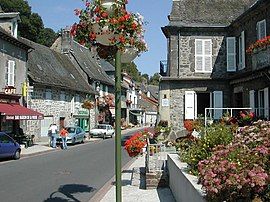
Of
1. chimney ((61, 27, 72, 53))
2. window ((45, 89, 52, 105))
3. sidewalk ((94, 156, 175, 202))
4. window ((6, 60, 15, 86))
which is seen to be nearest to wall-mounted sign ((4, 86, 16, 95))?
window ((6, 60, 15, 86))

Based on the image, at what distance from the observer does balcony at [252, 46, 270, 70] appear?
16906 millimetres

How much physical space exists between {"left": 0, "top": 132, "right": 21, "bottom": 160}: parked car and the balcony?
12.2 m

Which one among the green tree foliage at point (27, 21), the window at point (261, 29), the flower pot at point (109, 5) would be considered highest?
the green tree foliage at point (27, 21)

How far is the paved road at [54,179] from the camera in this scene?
10.5 m

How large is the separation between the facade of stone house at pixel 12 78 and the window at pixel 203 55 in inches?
443

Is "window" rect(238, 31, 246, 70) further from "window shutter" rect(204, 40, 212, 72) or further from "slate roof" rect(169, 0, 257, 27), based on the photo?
"slate roof" rect(169, 0, 257, 27)

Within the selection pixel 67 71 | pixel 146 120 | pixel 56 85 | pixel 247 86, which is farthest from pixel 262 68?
pixel 146 120

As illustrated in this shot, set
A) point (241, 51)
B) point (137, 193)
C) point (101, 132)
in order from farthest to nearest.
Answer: point (101, 132), point (241, 51), point (137, 193)

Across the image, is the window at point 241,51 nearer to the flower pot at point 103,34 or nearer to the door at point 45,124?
the door at point 45,124

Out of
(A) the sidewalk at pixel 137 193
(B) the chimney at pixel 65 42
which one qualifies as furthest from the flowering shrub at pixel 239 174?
(B) the chimney at pixel 65 42

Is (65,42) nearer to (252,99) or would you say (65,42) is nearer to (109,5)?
(252,99)

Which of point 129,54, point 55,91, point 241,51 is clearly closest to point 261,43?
point 241,51

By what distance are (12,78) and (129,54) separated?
23.1 metres

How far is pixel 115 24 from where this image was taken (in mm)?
5816
